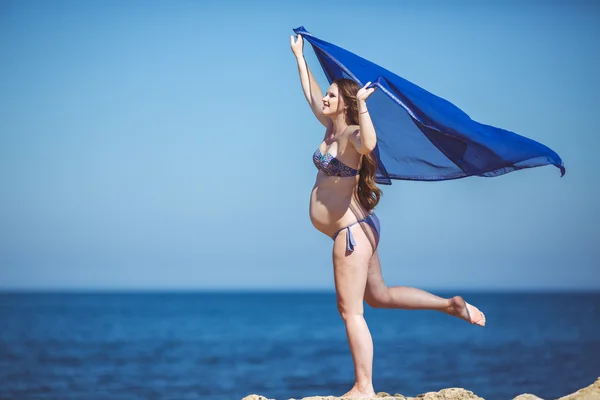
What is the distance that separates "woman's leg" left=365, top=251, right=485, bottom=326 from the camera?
673 centimetres

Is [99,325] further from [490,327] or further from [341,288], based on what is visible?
[341,288]

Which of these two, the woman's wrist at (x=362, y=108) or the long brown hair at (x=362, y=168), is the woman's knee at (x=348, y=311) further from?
the woman's wrist at (x=362, y=108)

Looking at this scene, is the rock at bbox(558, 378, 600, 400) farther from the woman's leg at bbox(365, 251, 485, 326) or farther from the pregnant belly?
the pregnant belly

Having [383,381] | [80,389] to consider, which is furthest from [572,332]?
[80,389]

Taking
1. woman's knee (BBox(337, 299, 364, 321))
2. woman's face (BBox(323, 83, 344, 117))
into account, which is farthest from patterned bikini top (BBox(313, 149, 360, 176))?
woman's knee (BBox(337, 299, 364, 321))

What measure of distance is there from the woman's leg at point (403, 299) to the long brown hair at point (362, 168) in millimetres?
494

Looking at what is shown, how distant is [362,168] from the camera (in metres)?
6.51

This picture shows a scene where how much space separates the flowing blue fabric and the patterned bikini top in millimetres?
650

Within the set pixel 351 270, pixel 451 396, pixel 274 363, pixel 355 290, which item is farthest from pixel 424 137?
pixel 274 363

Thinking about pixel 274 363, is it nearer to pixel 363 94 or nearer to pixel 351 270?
pixel 351 270

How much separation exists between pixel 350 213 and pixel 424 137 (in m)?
0.99

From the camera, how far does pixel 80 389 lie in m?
17.3

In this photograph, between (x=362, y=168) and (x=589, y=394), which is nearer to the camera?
(x=589, y=394)

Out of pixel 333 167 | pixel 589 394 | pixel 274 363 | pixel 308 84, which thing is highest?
pixel 308 84
